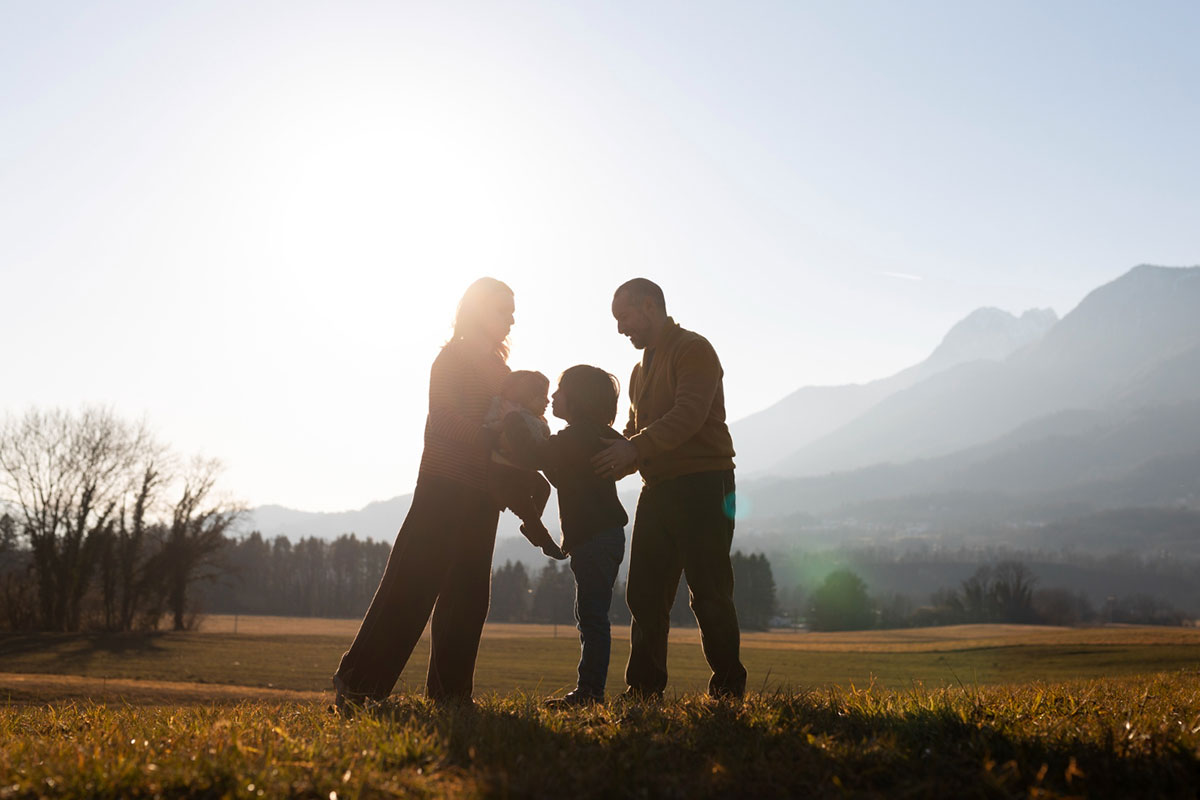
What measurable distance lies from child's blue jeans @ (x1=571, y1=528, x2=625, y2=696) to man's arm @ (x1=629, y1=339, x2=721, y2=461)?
27.5 inches

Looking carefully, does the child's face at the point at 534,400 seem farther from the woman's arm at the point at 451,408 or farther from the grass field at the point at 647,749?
the grass field at the point at 647,749

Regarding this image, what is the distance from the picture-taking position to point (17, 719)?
5453 mm

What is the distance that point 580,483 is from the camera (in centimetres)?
577

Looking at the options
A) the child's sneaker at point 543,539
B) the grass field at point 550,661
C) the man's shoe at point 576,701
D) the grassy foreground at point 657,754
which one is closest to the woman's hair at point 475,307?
the child's sneaker at point 543,539

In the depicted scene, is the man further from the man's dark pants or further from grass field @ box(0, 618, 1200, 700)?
grass field @ box(0, 618, 1200, 700)

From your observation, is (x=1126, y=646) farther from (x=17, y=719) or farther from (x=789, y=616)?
(x=789, y=616)

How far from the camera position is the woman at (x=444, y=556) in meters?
5.43

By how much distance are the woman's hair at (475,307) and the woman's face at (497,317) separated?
0.01 meters

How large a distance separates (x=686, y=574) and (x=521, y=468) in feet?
4.30

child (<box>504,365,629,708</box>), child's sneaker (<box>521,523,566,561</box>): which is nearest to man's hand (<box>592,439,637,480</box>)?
child (<box>504,365,629,708</box>)

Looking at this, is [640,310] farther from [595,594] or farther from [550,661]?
[550,661]

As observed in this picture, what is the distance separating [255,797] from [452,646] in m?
2.99

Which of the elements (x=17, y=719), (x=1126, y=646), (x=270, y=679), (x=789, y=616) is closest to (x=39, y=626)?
(x=270, y=679)

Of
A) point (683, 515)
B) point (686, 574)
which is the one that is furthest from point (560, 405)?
point (686, 574)
